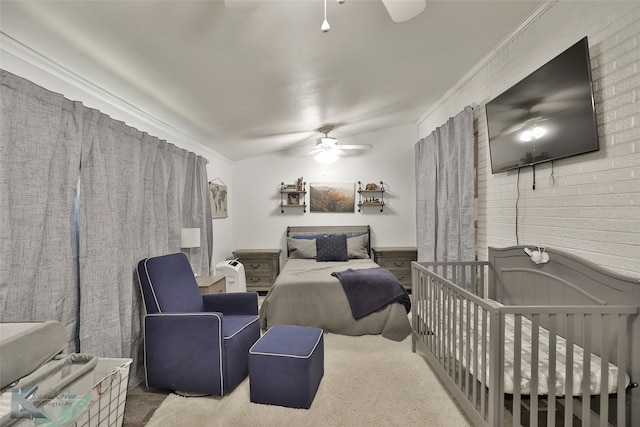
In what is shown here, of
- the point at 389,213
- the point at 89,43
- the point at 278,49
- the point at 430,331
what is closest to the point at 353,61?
the point at 278,49

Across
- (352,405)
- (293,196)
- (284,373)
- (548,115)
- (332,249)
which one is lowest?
(352,405)

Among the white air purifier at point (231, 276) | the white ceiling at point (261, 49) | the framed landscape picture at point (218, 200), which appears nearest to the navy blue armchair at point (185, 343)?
the white air purifier at point (231, 276)

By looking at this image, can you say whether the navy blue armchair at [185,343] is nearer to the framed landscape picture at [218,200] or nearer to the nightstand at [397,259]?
the framed landscape picture at [218,200]

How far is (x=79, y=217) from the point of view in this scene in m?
1.95

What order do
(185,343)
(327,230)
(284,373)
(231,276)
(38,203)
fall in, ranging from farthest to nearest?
(327,230), (231,276), (185,343), (284,373), (38,203)

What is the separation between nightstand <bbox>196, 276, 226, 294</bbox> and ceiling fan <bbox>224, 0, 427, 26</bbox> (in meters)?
2.42

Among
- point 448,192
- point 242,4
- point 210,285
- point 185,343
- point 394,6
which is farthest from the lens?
point 448,192

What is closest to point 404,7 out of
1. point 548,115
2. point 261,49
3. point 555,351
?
point 261,49

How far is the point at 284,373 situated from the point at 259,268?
286 centimetres

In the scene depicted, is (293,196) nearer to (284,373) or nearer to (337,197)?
(337,197)

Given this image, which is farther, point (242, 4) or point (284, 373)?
point (284, 373)

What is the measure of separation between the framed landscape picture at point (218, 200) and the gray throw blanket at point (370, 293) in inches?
85.0

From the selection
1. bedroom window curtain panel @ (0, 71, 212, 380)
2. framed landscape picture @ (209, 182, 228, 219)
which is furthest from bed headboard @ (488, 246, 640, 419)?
framed landscape picture @ (209, 182, 228, 219)

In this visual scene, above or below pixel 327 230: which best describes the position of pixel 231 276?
below
